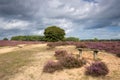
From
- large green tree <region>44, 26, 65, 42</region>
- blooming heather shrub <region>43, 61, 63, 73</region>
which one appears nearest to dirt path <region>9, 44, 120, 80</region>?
blooming heather shrub <region>43, 61, 63, 73</region>

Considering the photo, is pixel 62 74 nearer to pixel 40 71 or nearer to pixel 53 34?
pixel 40 71

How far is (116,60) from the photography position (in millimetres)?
18938

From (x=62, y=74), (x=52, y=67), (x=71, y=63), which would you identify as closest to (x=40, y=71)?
(x=52, y=67)

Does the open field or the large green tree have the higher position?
the large green tree

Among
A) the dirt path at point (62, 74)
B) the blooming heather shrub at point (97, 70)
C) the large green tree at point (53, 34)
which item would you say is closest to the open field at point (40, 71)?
the dirt path at point (62, 74)

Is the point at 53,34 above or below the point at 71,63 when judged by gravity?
above

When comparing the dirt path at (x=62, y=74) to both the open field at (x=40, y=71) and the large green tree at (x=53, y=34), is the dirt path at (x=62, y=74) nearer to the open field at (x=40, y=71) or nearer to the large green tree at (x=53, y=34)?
the open field at (x=40, y=71)

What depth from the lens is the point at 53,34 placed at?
67.5 m

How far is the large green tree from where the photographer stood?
6769 cm

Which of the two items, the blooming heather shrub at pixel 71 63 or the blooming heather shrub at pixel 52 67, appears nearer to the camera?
the blooming heather shrub at pixel 52 67

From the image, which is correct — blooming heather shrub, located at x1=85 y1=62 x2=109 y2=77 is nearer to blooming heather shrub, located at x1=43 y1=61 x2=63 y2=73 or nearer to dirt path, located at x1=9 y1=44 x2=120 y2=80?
dirt path, located at x1=9 y1=44 x2=120 y2=80

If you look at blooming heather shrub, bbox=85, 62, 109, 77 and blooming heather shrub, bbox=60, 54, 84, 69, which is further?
blooming heather shrub, bbox=60, 54, 84, 69

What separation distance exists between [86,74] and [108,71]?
61.9 inches

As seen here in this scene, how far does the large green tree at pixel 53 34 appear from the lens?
67694 millimetres
